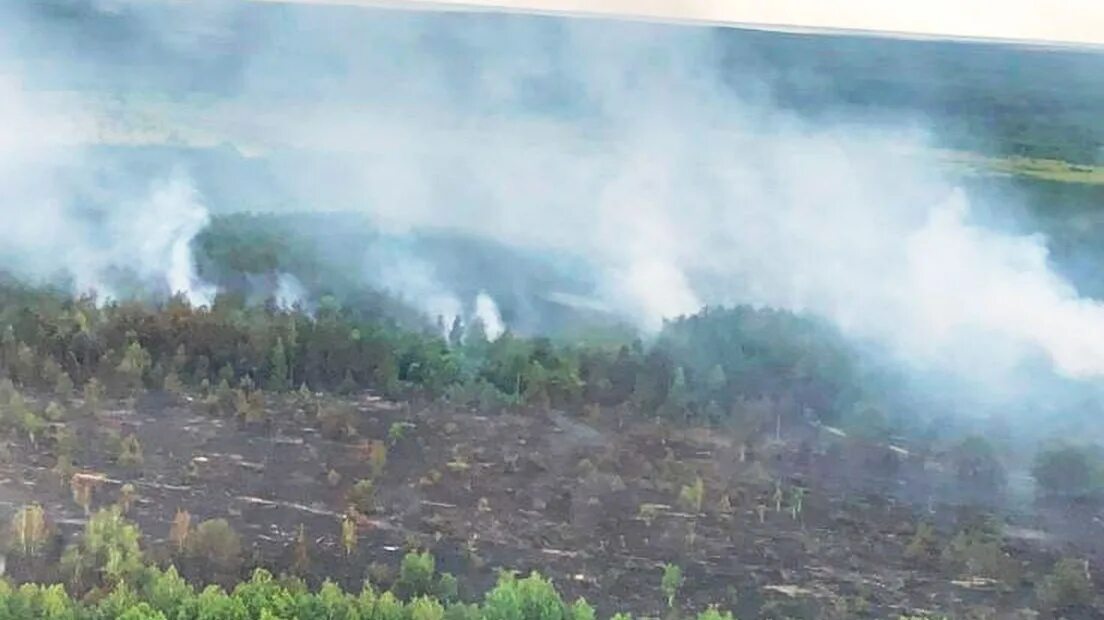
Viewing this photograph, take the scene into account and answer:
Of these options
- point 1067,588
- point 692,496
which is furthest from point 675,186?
point 1067,588

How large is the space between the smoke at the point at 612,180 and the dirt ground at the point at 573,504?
4.7 inches

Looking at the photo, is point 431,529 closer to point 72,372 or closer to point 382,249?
point 382,249

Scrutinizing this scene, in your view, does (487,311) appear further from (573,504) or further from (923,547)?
(923,547)

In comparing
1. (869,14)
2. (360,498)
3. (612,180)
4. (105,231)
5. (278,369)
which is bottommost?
(360,498)

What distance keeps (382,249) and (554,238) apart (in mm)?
169

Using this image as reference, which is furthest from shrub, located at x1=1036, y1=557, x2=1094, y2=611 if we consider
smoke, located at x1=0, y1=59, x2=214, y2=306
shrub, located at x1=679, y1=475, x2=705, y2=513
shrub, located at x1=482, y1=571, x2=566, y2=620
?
smoke, located at x1=0, y1=59, x2=214, y2=306

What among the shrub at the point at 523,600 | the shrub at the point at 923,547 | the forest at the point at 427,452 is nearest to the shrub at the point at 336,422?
the forest at the point at 427,452

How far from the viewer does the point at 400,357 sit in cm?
132

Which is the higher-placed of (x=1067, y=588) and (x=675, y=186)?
(x=675, y=186)

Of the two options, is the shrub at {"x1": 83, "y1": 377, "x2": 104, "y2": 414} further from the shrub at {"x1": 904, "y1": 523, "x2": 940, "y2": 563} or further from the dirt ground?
the shrub at {"x1": 904, "y1": 523, "x2": 940, "y2": 563}

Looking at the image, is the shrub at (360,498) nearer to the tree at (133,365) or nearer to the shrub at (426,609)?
the shrub at (426,609)

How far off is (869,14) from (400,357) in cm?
57

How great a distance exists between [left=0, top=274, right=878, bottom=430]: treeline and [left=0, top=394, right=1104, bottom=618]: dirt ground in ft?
0.08

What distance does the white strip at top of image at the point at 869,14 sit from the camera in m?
1.30
